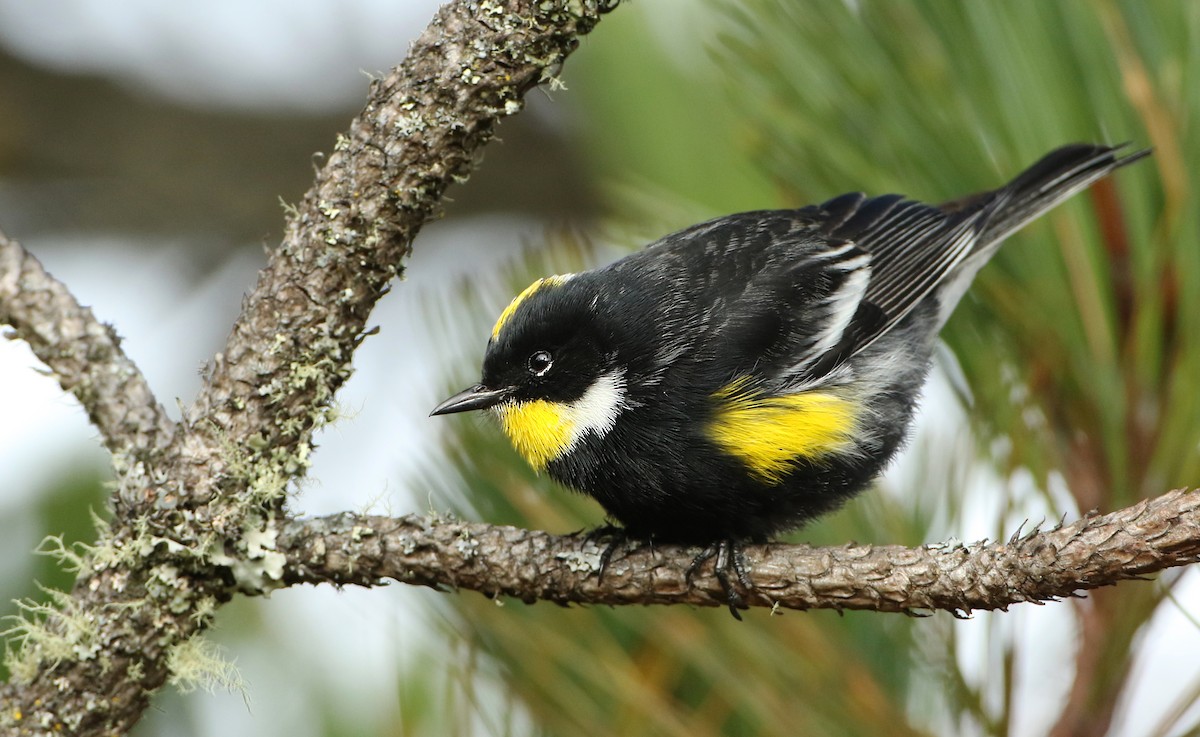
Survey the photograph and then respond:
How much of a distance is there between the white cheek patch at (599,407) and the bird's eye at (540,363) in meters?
0.11

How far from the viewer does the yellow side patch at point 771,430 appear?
8.55 ft

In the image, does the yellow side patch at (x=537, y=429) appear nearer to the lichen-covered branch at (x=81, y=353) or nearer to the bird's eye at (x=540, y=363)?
the bird's eye at (x=540, y=363)

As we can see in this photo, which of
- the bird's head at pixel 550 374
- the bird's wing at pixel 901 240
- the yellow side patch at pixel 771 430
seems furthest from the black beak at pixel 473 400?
the bird's wing at pixel 901 240

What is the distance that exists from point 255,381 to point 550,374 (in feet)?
3.08

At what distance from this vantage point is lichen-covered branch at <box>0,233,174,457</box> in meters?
1.91

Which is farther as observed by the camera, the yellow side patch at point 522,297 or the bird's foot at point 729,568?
the yellow side patch at point 522,297

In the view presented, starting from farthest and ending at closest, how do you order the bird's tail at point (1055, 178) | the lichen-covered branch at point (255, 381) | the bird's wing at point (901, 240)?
the bird's wing at point (901, 240) < the bird's tail at point (1055, 178) < the lichen-covered branch at point (255, 381)

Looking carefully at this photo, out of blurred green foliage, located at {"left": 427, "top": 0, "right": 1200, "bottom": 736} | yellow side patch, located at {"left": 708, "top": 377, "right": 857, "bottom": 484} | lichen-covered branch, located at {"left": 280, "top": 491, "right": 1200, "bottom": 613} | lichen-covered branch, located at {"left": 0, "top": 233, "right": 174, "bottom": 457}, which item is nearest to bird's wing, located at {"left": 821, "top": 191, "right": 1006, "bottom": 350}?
yellow side patch, located at {"left": 708, "top": 377, "right": 857, "bottom": 484}

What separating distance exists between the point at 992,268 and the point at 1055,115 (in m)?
0.40

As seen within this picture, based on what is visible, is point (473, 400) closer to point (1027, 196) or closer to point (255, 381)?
point (255, 381)

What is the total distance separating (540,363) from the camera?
2.78 m

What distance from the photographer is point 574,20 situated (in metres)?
1.87

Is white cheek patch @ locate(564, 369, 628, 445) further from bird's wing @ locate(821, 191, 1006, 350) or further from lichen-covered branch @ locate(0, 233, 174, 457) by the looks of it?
lichen-covered branch @ locate(0, 233, 174, 457)

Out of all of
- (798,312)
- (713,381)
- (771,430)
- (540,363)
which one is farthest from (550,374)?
(798,312)
